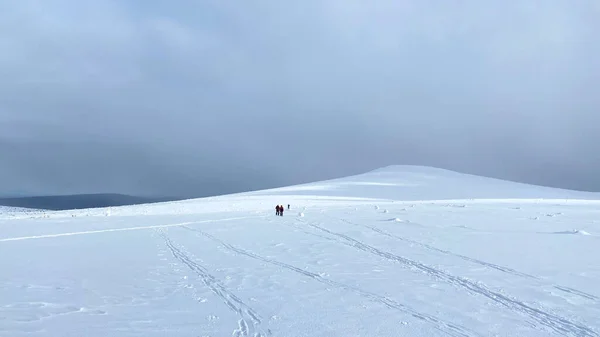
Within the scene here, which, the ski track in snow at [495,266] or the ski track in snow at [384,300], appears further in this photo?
the ski track in snow at [495,266]

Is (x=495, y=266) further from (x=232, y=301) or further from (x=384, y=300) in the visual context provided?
(x=232, y=301)

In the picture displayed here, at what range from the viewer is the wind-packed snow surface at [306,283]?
692 cm

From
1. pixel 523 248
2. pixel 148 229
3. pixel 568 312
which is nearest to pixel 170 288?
pixel 568 312

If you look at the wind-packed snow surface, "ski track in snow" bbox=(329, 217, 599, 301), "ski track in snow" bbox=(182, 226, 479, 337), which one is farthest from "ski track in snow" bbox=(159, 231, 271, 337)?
"ski track in snow" bbox=(329, 217, 599, 301)

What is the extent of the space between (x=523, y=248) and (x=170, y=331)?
11556 mm

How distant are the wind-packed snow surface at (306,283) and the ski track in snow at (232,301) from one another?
1.1 inches

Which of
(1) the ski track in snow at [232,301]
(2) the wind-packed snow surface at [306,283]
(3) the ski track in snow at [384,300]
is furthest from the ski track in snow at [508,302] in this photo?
(1) the ski track in snow at [232,301]

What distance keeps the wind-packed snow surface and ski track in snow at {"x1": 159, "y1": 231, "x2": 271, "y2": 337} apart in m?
0.03

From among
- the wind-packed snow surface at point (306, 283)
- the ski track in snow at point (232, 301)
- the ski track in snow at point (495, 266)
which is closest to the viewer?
the ski track in snow at point (232, 301)

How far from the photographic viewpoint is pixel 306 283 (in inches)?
384

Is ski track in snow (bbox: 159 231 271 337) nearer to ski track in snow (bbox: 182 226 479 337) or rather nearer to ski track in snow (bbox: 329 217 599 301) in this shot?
ski track in snow (bbox: 182 226 479 337)

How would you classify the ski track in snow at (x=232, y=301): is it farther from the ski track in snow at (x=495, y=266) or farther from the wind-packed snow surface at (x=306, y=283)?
the ski track in snow at (x=495, y=266)

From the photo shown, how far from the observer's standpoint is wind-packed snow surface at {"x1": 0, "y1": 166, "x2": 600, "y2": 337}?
22.7 ft

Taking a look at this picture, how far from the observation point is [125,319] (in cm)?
721
